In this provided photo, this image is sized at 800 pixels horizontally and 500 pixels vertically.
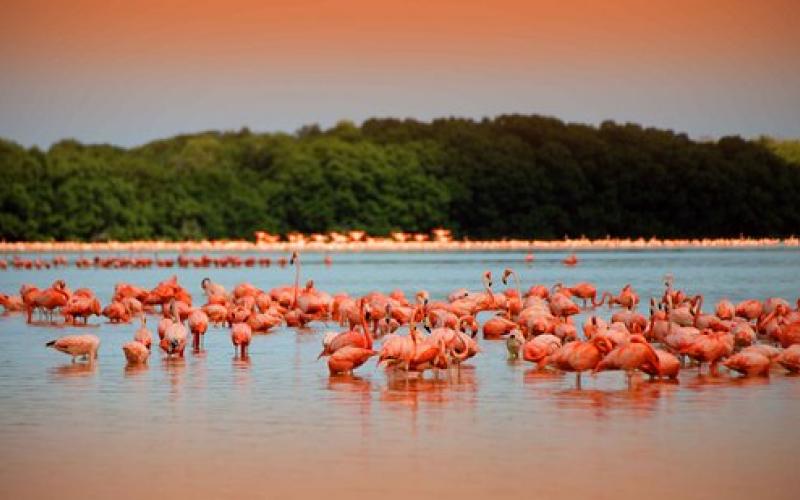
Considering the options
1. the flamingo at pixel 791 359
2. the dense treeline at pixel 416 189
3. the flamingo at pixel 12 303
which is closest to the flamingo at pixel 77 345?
the flamingo at pixel 791 359

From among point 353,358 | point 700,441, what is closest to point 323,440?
point 700,441

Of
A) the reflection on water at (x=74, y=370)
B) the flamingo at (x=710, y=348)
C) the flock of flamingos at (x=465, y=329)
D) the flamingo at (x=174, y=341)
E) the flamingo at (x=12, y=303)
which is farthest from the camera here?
the flamingo at (x=12, y=303)

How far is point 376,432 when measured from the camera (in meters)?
15.2

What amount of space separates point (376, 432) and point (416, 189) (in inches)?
4152

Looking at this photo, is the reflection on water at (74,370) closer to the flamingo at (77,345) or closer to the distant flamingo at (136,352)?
the flamingo at (77,345)

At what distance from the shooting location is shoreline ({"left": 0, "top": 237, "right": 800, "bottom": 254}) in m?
104

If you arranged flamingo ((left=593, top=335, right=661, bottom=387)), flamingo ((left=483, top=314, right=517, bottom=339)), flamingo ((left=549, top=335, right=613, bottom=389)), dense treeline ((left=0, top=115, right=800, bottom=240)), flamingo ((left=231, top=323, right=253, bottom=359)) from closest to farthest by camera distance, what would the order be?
flamingo ((left=593, top=335, right=661, bottom=387)) < flamingo ((left=549, top=335, right=613, bottom=389)) < flamingo ((left=231, top=323, right=253, bottom=359)) < flamingo ((left=483, top=314, right=517, bottom=339)) < dense treeline ((left=0, top=115, right=800, bottom=240))

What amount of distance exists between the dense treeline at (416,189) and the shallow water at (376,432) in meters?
86.1

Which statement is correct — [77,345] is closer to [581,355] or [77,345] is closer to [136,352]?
[136,352]

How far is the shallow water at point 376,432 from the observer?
12.7 m

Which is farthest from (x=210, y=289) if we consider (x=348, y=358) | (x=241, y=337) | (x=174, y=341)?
(x=348, y=358)

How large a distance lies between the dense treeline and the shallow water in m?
86.1

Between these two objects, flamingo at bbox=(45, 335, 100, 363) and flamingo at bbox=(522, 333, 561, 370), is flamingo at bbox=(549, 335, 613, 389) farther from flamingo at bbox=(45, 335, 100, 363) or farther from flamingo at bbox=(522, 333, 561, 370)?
flamingo at bbox=(45, 335, 100, 363)

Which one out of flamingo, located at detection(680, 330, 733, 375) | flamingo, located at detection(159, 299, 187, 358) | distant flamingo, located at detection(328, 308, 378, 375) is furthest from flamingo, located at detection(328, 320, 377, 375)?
flamingo, located at detection(680, 330, 733, 375)
